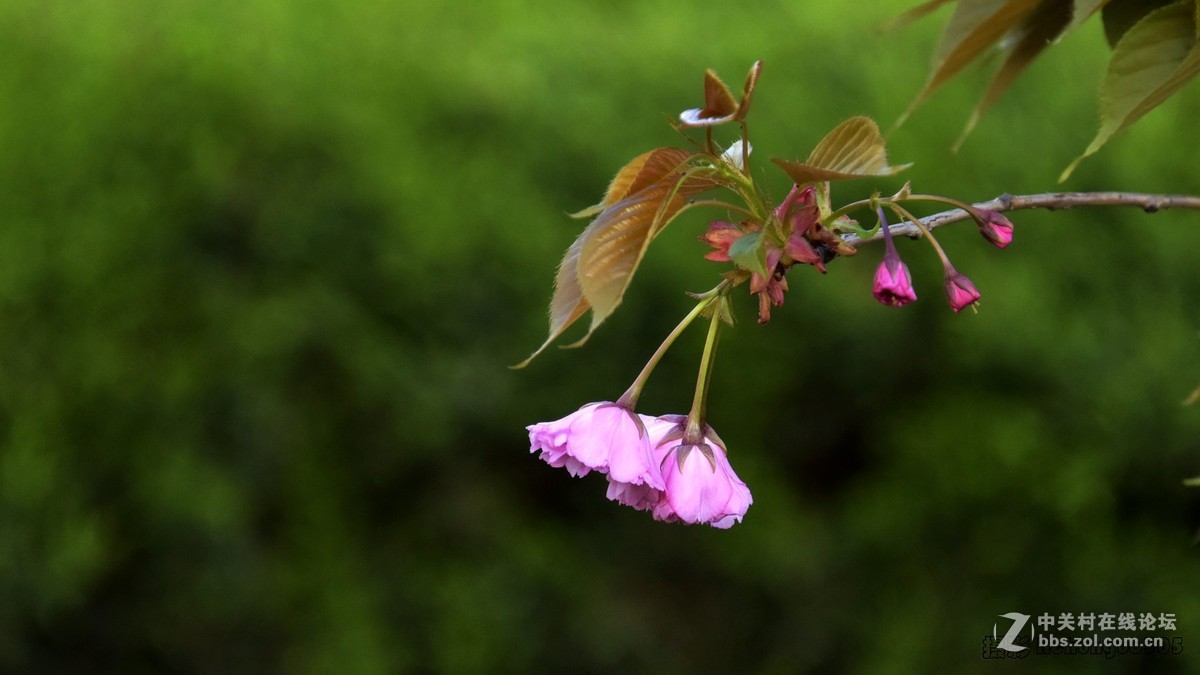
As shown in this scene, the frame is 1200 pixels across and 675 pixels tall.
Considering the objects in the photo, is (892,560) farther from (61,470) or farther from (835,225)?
(835,225)

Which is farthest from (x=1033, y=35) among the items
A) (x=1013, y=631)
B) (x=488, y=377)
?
(x=1013, y=631)

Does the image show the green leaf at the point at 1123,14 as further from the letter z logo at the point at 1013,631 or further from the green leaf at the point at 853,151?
the letter z logo at the point at 1013,631

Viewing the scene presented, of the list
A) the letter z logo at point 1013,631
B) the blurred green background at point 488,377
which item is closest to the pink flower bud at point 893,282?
the blurred green background at point 488,377

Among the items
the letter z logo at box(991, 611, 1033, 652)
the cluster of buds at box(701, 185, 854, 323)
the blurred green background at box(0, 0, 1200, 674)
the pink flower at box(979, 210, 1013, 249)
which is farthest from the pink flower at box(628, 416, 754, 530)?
the letter z logo at box(991, 611, 1033, 652)

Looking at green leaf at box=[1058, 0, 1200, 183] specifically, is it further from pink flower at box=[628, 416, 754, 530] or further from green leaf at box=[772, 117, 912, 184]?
pink flower at box=[628, 416, 754, 530]

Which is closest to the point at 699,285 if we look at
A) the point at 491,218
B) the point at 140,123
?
the point at 491,218

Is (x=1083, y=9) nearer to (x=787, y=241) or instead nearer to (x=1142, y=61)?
(x=1142, y=61)

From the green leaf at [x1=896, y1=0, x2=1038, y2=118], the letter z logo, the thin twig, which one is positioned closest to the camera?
the green leaf at [x1=896, y1=0, x2=1038, y2=118]
